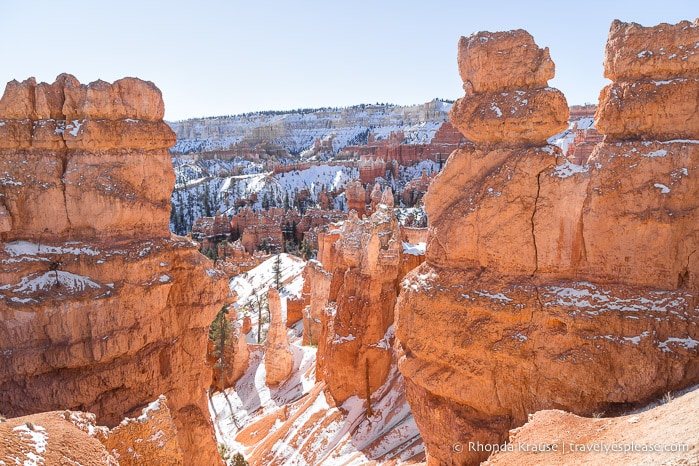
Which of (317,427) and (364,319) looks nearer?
(317,427)

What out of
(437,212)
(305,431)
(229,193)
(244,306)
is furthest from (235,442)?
(229,193)

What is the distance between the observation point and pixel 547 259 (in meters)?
9.38

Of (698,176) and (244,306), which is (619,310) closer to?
(698,176)

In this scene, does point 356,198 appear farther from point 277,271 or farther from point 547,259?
point 547,259

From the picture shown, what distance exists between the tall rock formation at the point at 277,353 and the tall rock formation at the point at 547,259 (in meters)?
14.0

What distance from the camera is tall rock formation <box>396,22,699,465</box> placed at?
8406 mm

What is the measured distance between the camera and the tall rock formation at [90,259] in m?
10.3

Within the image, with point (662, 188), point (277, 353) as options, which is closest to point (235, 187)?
point (277, 353)

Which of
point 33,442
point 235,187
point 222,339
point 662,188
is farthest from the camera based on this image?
point 235,187

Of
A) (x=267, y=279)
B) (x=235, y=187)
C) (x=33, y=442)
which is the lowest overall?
(x=267, y=279)

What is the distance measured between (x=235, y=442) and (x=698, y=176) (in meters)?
19.1

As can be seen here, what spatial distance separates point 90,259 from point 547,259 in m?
10.0

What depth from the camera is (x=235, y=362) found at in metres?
26.3

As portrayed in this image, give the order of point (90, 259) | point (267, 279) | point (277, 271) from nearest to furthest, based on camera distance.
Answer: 1. point (90, 259)
2. point (277, 271)
3. point (267, 279)
